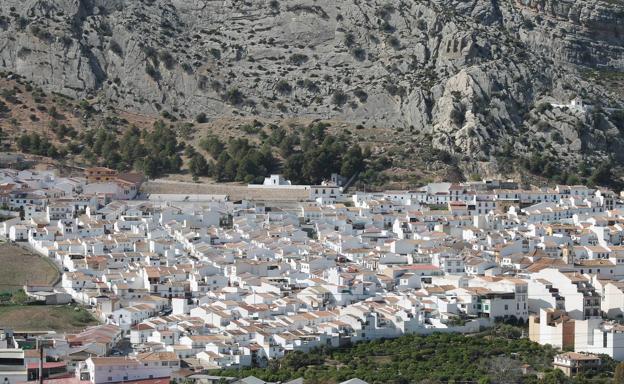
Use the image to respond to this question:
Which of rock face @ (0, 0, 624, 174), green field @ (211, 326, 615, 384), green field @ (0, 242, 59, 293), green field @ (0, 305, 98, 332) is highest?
rock face @ (0, 0, 624, 174)

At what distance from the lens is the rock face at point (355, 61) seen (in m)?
83.5

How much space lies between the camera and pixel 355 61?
299 feet

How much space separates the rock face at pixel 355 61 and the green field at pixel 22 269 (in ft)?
87.9

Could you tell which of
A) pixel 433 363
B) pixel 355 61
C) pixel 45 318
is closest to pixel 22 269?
pixel 45 318

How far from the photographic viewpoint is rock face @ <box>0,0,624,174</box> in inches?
3287

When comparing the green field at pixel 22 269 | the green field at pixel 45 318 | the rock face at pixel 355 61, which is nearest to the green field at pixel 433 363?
the green field at pixel 45 318

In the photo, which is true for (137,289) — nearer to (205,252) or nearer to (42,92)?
(205,252)

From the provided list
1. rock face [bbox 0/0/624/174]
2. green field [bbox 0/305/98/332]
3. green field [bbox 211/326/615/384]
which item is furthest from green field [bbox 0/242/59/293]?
rock face [bbox 0/0/624/174]

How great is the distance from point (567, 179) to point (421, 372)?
117ft

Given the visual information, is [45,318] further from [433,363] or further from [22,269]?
[433,363]

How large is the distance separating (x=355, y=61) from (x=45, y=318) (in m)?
41.7

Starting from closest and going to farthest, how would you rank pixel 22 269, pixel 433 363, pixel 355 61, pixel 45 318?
pixel 433 363 < pixel 45 318 < pixel 22 269 < pixel 355 61

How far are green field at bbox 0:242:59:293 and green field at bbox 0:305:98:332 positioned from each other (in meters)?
4.14

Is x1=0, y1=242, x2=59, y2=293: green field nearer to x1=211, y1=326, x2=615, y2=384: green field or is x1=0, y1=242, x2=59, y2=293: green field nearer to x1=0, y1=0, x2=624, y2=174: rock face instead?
x1=211, y1=326, x2=615, y2=384: green field
